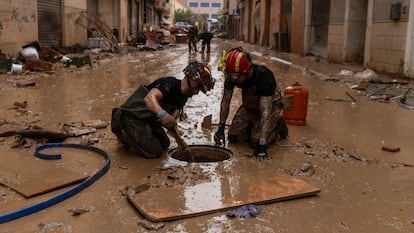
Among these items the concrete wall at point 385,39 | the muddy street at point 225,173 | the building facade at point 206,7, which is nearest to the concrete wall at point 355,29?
the concrete wall at point 385,39

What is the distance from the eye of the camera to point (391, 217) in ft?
11.9

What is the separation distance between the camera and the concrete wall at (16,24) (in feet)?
46.8

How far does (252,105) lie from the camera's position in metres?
5.62

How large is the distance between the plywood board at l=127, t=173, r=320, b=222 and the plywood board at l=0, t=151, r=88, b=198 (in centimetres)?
77

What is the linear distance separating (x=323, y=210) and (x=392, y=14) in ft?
35.4

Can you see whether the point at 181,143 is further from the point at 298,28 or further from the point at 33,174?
the point at 298,28

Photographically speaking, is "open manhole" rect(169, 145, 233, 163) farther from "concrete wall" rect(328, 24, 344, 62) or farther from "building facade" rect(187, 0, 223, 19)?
"building facade" rect(187, 0, 223, 19)

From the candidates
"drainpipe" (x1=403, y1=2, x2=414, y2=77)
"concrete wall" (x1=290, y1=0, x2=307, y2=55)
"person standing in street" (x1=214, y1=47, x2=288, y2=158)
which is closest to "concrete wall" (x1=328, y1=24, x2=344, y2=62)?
"concrete wall" (x1=290, y1=0, x2=307, y2=55)

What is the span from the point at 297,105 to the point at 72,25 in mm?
17020

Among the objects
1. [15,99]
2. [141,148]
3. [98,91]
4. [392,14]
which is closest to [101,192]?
[141,148]

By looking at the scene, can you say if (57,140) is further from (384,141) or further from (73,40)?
(73,40)

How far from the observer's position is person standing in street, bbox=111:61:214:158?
462 centimetres

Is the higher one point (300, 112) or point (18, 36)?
point (18, 36)


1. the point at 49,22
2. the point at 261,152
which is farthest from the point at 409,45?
the point at 49,22
